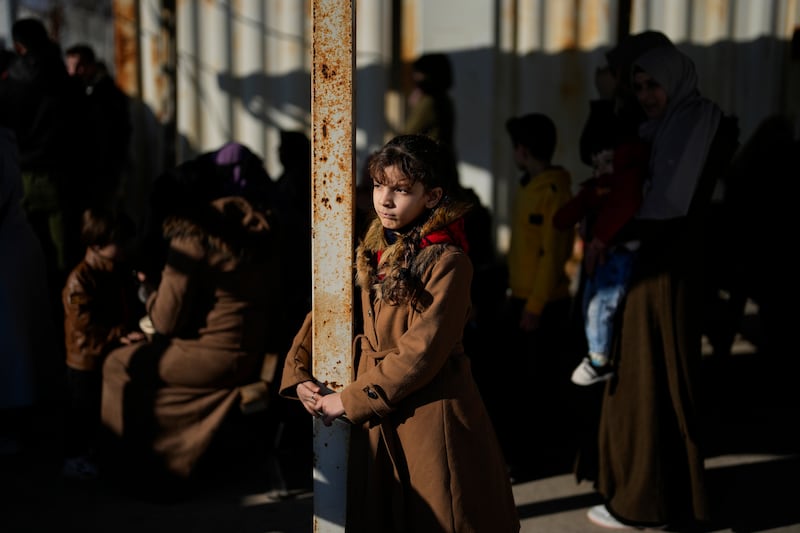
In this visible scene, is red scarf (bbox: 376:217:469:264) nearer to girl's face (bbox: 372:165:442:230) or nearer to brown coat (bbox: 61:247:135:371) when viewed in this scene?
girl's face (bbox: 372:165:442:230)

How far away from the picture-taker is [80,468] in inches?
163

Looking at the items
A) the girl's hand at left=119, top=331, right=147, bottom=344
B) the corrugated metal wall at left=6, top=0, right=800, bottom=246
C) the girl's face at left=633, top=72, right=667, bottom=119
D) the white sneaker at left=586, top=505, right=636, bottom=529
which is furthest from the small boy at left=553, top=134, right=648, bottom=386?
the corrugated metal wall at left=6, top=0, right=800, bottom=246

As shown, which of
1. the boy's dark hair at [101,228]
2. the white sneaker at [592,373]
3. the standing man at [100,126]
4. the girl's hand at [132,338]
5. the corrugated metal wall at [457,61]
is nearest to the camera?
the white sneaker at [592,373]

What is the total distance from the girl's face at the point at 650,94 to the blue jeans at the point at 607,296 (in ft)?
1.75

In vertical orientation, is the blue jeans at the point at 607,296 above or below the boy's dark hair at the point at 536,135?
below

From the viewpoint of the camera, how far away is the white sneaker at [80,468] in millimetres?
4125

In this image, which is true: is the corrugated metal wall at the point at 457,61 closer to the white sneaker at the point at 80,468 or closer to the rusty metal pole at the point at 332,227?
the white sneaker at the point at 80,468

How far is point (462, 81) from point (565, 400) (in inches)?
100

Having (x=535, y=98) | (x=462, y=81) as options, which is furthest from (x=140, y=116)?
(x=535, y=98)

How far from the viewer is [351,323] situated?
100 inches

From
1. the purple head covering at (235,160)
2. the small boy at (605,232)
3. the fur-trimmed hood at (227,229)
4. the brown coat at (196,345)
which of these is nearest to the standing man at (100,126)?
the purple head covering at (235,160)

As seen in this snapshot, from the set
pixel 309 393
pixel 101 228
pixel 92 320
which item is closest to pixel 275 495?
pixel 92 320

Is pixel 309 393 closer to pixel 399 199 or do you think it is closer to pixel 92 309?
pixel 399 199

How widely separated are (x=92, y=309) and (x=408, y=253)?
6.97 ft
